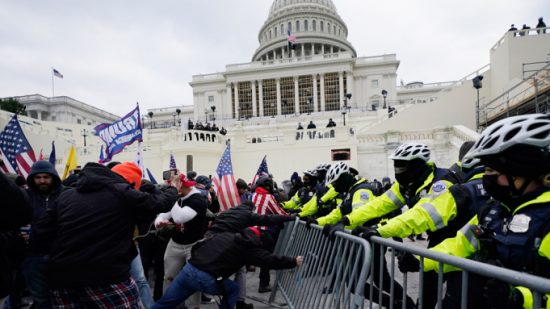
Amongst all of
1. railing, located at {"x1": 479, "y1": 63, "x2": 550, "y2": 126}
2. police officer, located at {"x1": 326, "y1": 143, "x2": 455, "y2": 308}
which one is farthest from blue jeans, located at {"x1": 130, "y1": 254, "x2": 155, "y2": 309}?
railing, located at {"x1": 479, "y1": 63, "x2": 550, "y2": 126}

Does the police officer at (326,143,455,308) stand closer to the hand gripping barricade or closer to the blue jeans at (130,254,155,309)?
the hand gripping barricade

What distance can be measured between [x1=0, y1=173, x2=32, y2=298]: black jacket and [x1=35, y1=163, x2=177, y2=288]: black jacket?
301 millimetres

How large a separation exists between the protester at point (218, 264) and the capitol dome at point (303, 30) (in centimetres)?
7319

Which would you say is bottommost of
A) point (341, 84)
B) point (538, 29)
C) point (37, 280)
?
point (37, 280)

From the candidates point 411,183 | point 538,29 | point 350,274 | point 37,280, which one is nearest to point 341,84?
point 538,29

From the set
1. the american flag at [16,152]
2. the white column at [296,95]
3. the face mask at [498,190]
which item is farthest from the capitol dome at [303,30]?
the face mask at [498,190]

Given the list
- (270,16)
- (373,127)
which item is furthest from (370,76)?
(373,127)

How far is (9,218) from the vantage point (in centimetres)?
210

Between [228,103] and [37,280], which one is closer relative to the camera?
[37,280]

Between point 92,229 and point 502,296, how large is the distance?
8.60 ft

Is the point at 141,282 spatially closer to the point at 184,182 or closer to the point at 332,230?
the point at 184,182

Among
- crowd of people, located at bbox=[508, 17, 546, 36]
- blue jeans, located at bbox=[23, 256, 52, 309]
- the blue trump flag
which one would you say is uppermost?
crowd of people, located at bbox=[508, 17, 546, 36]

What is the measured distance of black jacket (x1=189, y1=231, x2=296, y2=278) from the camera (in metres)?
3.44

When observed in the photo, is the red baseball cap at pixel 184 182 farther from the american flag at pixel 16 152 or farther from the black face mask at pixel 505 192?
the american flag at pixel 16 152
